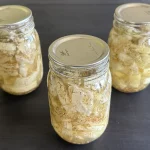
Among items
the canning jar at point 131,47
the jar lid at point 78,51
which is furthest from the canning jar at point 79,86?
the canning jar at point 131,47

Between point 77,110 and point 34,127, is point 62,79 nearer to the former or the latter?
point 77,110

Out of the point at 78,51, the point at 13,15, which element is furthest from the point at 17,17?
the point at 78,51

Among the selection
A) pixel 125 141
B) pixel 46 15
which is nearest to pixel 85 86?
pixel 125 141

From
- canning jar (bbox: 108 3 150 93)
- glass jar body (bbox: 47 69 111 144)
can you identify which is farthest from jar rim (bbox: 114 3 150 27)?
glass jar body (bbox: 47 69 111 144)

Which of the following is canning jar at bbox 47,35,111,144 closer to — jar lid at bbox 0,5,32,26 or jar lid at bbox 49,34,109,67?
jar lid at bbox 49,34,109,67

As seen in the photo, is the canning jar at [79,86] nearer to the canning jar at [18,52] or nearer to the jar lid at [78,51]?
the jar lid at [78,51]
